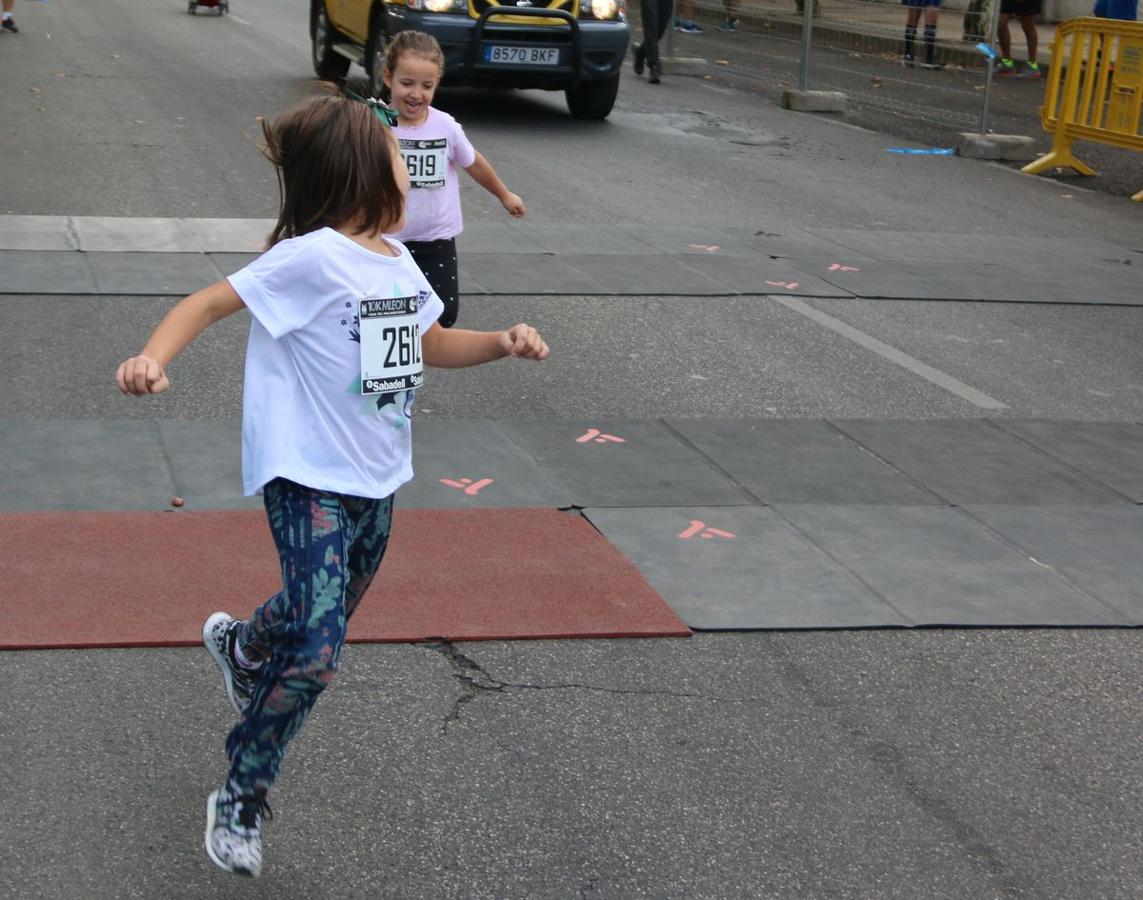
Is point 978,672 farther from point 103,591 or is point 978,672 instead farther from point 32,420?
point 32,420

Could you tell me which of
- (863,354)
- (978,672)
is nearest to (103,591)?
(978,672)

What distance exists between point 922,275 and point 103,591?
6.56 metres

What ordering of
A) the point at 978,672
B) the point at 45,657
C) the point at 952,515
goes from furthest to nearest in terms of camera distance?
the point at 952,515
the point at 978,672
the point at 45,657

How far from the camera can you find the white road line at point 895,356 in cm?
773

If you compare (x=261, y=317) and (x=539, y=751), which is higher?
(x=261, y=317)

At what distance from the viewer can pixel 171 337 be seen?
3.25 metres

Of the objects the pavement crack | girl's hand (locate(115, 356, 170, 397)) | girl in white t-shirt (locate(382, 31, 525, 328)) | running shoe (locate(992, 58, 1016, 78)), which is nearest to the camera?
girl's hand (locate(115, 356, 170, 397))

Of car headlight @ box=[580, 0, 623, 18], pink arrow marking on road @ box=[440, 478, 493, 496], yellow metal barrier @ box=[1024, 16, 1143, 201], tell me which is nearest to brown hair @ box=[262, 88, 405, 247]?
pink arrow marking on road @ box=[440, 478, 493, 496]

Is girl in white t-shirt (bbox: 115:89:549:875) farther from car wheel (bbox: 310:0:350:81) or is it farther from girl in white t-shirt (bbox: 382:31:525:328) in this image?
car wheel (bbox: 310:0:350:81)

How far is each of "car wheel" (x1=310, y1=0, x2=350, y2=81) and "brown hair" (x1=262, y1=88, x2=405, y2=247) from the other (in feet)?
47.1

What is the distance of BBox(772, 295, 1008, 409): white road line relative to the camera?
7.73 meters

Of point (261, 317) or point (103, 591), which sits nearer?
point (261, 317)

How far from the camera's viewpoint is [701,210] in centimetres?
1208

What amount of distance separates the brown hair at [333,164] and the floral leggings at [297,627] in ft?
1.81
